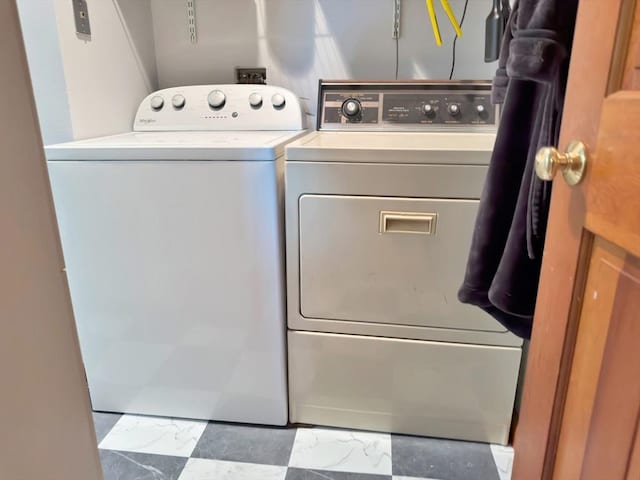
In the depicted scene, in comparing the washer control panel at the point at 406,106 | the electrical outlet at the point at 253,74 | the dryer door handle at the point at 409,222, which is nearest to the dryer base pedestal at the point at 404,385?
the dryer door handle at the point at 409,222

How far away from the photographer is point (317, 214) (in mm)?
1250

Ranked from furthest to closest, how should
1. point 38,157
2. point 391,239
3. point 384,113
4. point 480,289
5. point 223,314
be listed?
point 384,113 → point 223,314 → point 391,239 → point 480,289 → point 38,157

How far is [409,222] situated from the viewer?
1.22 metres

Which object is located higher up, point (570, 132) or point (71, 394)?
point (570, 132)

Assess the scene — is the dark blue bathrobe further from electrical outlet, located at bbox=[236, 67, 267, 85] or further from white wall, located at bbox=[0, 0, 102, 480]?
electrical outlet, located at bbox=[236, 67, 267, 85]

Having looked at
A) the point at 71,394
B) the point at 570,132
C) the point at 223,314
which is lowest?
the point at 223,314

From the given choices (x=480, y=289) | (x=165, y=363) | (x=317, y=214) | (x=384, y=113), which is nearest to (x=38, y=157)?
(x=317, y=214)

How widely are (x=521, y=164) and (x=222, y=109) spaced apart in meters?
1.20

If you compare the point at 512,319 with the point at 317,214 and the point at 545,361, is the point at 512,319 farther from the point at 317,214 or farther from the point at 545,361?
the point at 317,214

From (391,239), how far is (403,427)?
61 cm

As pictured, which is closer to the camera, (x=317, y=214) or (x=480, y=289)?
(x=480, y=289)

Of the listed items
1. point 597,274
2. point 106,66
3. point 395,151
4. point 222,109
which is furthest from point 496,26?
point 106,66

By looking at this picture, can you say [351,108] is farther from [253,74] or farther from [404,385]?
[404,385]

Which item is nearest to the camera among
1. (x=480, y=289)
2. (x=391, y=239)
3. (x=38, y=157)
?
(x=38, y=157)
